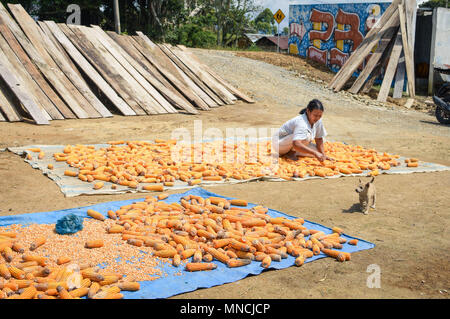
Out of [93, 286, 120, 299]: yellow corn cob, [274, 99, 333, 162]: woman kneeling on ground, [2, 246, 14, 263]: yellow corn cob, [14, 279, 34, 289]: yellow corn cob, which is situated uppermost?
[274, 99, 333, 162]: woman kneeling on ground

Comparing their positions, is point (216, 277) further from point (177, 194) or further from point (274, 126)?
point (274, 126)

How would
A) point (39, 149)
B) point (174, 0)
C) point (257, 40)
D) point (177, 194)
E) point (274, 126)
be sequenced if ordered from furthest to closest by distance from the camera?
point (257, 40), point (174, 0), point (274, 126), point (39, 149), point (177, 194)

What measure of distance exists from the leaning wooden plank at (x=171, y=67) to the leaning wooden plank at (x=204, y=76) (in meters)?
0.45

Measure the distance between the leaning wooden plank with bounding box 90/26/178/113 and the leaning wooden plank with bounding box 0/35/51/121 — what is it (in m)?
2.87

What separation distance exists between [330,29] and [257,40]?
25.6 meters

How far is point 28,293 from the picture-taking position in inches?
117

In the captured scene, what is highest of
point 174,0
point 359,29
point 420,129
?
point 174,0

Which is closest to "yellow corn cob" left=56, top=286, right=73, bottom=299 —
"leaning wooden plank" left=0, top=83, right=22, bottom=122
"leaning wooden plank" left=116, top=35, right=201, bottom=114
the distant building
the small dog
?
the small dog

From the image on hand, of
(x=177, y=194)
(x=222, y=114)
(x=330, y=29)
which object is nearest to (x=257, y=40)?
(x=330, y=29)

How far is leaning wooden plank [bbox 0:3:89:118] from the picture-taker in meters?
10.6

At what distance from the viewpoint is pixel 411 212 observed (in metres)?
5.20

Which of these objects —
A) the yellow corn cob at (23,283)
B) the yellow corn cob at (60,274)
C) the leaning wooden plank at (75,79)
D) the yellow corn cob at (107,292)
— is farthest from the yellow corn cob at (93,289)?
the leaning wooden plank at (75,79)

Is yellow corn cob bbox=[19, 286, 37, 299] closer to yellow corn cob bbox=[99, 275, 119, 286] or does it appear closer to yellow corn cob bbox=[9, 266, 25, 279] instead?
yellow corn cob bbox=[9, 266, 25, 279]

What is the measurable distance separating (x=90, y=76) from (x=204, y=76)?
12.6ft
